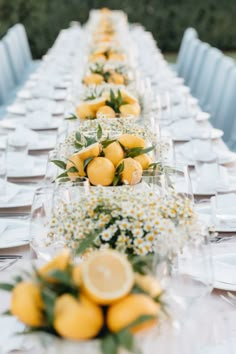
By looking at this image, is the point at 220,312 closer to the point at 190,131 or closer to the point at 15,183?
the point at 15,183

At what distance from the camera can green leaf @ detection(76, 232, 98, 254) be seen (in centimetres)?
153

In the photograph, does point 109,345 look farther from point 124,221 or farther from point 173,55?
point 173,55

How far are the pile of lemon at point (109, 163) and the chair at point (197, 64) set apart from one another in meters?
4.53

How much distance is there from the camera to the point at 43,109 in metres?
→ 4.26

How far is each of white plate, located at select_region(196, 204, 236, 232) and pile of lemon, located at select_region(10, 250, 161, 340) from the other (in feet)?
3.61

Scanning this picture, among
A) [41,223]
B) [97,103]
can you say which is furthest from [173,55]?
[41,223]

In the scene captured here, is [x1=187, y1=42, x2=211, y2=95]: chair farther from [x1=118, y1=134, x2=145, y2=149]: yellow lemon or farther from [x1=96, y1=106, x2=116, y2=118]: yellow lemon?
[x1=118, y1=134, x2=145, y2=149]: yellow lemon

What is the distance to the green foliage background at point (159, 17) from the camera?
43.3ft

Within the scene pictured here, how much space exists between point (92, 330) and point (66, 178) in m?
1.03

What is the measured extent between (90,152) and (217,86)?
3.46 metres

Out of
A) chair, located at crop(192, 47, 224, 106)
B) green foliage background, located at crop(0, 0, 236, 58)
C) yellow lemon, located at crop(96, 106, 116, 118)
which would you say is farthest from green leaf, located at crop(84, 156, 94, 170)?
green foliage background, located at crop(0, 0, 236, 58)

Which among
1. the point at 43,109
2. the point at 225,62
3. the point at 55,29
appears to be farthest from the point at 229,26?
the point at 43,109

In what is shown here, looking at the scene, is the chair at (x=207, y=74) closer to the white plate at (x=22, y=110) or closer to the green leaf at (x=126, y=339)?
the white plate at (x=22, y=110)

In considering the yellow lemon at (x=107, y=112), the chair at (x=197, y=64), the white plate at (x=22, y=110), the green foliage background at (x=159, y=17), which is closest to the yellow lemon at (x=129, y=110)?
the yellow lemon at (x=107, y=112)
